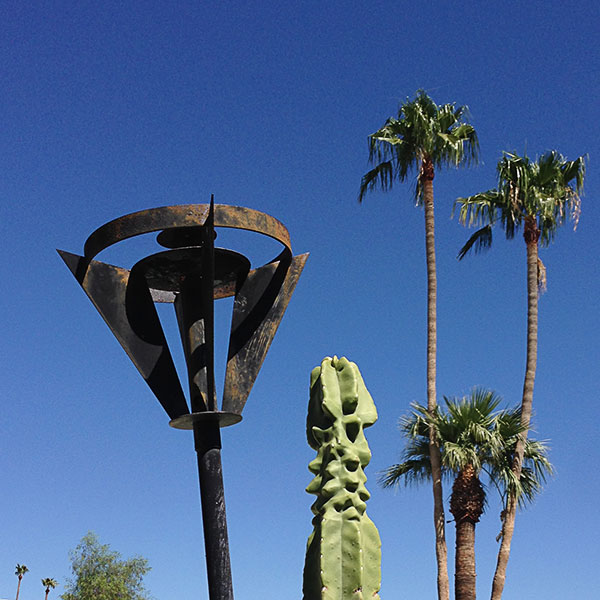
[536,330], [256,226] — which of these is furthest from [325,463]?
[536,330]

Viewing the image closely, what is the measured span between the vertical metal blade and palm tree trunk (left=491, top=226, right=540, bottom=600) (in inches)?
498

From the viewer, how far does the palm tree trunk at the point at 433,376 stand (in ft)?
61.9

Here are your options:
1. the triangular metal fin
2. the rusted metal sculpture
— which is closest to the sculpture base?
the rusted metal sculpture

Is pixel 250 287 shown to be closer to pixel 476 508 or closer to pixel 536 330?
pixel 476 508

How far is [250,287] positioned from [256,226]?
75 centimetres

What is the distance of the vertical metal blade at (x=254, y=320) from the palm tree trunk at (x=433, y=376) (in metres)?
12.1

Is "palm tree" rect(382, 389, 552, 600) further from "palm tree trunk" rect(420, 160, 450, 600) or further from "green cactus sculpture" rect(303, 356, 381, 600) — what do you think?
"green cactus sculpture" rect(303, 356, 381, 600)

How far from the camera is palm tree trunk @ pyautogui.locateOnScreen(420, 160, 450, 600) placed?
18.9m

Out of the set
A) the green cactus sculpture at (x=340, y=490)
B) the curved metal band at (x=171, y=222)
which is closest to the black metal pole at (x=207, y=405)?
the curved metal band at (x=171, y=222)

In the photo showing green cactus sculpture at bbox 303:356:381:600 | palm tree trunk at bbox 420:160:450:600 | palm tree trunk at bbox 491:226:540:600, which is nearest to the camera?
green cactus sculpture at bbox 303:356:381:600

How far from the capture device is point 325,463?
5707mm

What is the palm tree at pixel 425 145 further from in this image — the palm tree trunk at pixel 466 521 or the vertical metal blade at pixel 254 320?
the vertical metal blade at pixel 254 320

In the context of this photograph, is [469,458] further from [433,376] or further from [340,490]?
[340,490]

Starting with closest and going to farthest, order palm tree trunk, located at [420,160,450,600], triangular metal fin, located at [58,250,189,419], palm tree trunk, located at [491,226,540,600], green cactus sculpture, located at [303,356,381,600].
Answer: green cactus sculpture, located at [303,356,381,600] → triangular metal fin, located at [58,250,189,419] → palm tree trunk, located at [420,160,450,600] → palm tree trunk, located at [491,226,540,600]
